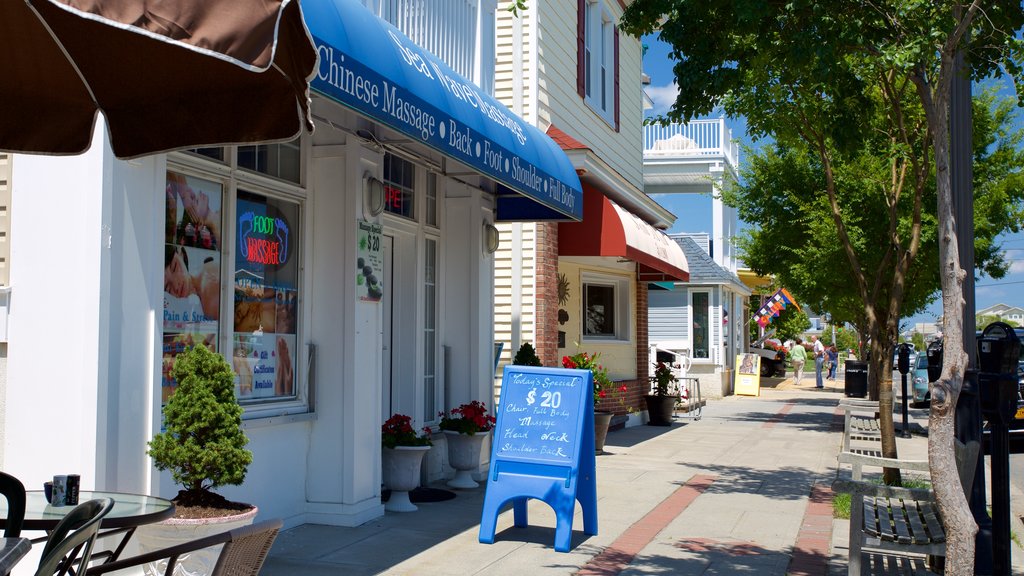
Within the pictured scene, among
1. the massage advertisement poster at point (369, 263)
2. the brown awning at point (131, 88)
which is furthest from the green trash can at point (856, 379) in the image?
the brown awning at point (131, 88)

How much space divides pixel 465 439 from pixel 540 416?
2351mm

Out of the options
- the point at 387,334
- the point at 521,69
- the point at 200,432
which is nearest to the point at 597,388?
the point at 521,69

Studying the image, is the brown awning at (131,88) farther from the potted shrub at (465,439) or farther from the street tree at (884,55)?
the potted shrub at (465,439)

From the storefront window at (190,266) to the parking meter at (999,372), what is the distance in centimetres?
505

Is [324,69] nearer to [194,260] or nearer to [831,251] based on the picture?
[194,260]

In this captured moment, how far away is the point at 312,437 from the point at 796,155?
43.8 ft

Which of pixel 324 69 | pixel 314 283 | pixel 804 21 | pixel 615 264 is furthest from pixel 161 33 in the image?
pixel 615 264

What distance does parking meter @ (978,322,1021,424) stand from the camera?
609 cm

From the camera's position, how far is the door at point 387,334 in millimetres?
9664

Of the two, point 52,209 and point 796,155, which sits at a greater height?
point 796,155

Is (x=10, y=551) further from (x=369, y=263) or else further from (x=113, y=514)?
(x=369, y=263)

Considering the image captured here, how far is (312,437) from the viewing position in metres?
7.95

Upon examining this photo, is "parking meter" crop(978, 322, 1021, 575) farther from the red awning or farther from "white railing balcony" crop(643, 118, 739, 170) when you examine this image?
"white railing balcony" crop(643, 118, 739, 170)

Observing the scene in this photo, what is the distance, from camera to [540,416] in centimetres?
777
